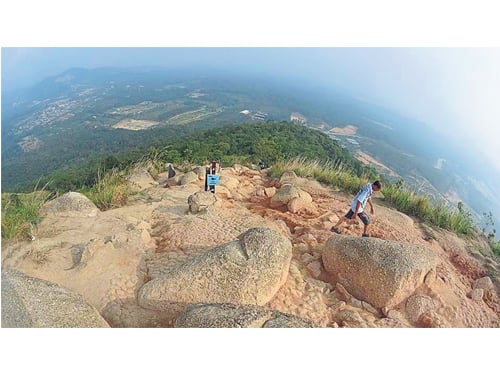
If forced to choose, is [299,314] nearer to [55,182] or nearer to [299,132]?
[55,182]

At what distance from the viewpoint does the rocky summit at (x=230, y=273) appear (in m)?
3.81

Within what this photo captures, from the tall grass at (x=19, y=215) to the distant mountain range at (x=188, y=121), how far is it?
21cm

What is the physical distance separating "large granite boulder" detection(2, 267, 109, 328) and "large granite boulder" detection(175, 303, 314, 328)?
0.79 meters

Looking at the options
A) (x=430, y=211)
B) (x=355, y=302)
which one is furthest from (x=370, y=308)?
(x=430, y=211)

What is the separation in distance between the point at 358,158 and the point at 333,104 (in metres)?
1.73

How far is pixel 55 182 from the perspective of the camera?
6.84m

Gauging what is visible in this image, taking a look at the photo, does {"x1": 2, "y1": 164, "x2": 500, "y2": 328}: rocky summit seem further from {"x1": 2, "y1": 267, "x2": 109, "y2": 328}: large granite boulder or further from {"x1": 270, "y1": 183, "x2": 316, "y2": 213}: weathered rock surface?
{"x1": 270, "y1": 183, "x2": 316, "y2": 213}: weathered rock surface

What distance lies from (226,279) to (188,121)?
6681 mm

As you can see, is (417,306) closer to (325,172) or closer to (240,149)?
(325,172)

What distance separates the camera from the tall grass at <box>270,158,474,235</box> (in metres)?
6.21

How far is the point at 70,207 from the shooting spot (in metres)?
5.43

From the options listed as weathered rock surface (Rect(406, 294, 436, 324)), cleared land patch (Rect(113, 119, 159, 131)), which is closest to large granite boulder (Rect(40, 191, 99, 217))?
cleared land patch (Rect(113, 119, 159, 131))

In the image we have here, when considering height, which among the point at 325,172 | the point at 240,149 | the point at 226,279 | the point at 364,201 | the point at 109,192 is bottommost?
the point at 240,149
